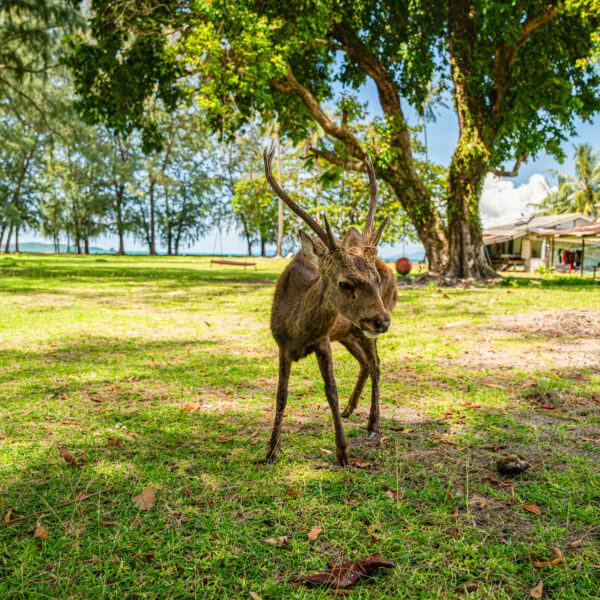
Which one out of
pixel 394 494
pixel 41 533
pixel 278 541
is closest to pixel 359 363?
pixel 394 494

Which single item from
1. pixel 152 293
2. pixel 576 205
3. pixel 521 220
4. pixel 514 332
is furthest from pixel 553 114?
pixel 576 205

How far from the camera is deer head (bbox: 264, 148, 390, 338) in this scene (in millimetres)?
2664

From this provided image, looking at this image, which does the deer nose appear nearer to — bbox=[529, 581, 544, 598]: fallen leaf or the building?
bbox=[529, 581, 544, 598]: fallen leaf

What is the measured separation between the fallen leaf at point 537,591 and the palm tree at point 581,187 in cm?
4953

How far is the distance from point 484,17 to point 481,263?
24.1 ft

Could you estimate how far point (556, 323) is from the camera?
7.71 metres

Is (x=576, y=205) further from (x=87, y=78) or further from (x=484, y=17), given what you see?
(x=87, y=78)

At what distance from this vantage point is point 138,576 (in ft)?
6.98

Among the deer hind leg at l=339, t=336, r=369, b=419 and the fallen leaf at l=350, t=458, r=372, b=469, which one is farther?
the deer hind leg at l=339, t=336, r=369, b=419

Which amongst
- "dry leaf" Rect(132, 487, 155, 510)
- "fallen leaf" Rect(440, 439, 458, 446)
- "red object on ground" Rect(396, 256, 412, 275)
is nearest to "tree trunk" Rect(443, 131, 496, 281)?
"red object on ground" Rect(396, 256, 412, 275)

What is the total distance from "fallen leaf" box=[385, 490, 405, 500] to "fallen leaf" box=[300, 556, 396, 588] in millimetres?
571

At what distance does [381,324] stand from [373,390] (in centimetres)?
139

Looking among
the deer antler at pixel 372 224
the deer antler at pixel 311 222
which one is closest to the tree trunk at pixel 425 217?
the deer antler at pixel 372 224

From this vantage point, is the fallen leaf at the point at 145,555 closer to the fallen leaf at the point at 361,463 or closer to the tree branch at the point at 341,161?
the fallen leaf at the point at 361,463
